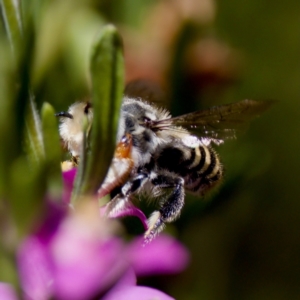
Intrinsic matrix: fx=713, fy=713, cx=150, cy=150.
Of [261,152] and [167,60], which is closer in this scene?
[261,152]

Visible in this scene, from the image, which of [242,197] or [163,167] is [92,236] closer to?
[163,167]

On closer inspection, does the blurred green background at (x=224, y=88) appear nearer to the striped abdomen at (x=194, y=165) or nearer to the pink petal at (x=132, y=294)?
the striped abdomen at (x=194, y=165)

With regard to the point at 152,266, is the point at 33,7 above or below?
above

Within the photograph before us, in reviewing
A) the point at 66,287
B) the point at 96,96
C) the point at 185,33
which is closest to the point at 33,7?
the point at 96,96

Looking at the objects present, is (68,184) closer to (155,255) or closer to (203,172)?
(155,255)

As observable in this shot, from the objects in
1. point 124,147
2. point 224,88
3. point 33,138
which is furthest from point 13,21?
point 224,88
